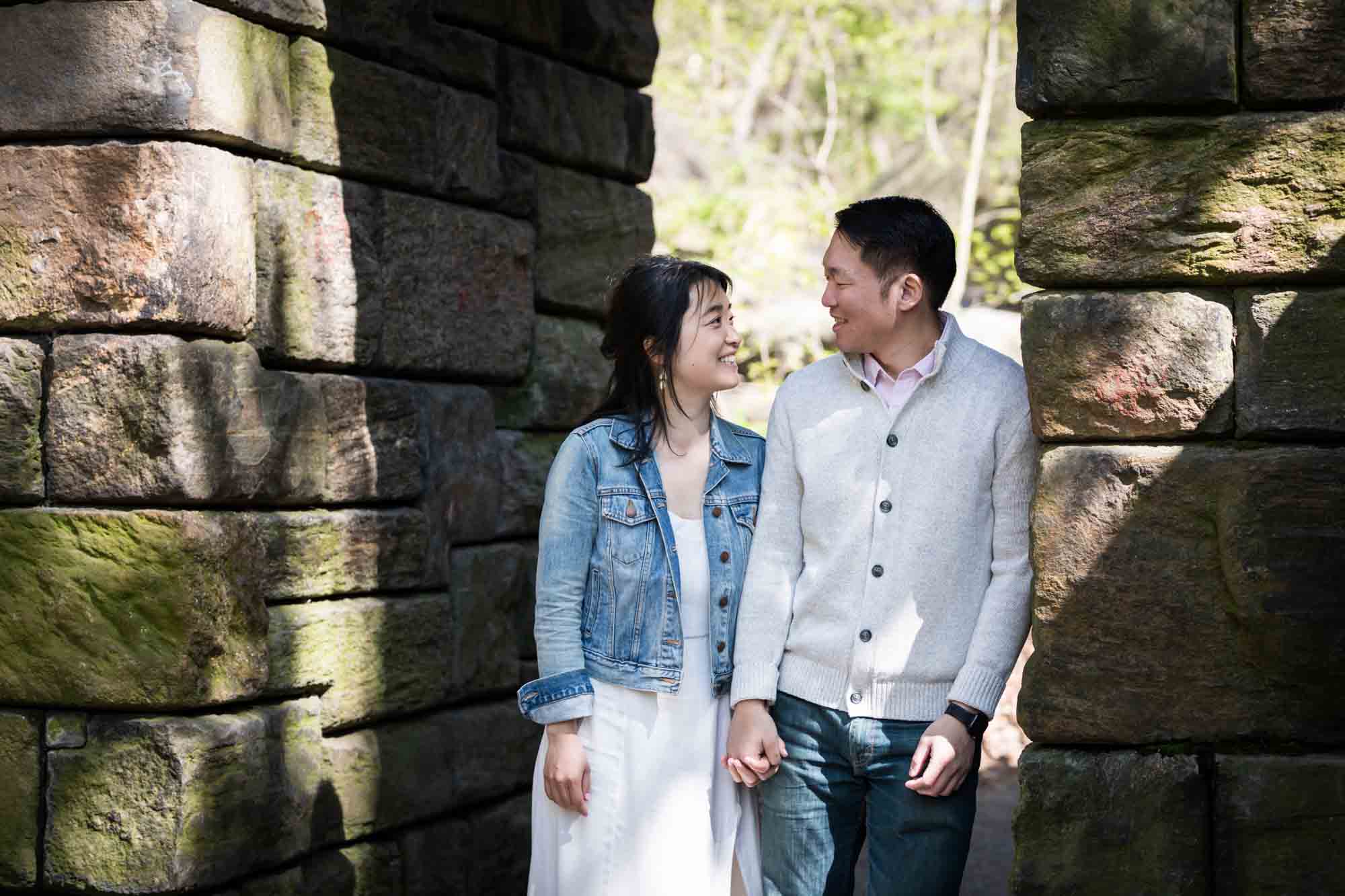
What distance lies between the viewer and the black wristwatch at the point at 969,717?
2.90 metres

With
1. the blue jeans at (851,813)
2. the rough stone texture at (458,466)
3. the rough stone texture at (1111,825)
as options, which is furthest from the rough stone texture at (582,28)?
the rough stone texture at (1111,825)

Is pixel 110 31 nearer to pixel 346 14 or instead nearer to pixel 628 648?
pixel 346 14

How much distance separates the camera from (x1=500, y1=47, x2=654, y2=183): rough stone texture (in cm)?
488

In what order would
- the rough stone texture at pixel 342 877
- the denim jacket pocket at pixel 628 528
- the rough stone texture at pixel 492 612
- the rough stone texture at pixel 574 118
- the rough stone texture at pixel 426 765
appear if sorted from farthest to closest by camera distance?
the rough stone texture at pixel 574 118 → the rough stone texture at pixel 492 612 → the rough stone texture at pixel 426 765 → the rough stone texture at pixel 342 877 → the denim jacket pocket at pixel 628 528

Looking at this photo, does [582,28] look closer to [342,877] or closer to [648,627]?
[648,627]

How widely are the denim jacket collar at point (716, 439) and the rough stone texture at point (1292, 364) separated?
1.17 metres

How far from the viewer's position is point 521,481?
486cm

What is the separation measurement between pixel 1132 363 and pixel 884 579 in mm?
669

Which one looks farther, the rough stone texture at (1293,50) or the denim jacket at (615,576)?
the denim jacket at (615,576)

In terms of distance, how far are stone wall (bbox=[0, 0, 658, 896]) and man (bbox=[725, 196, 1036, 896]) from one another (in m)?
1.29

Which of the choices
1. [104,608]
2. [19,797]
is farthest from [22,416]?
[19,797]

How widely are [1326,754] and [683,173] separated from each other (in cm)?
1371

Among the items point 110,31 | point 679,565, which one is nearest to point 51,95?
point 110,31

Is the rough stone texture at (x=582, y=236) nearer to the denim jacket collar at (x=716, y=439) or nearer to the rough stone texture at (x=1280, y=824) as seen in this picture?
the denim jacket collar at (x=716, y=439)
